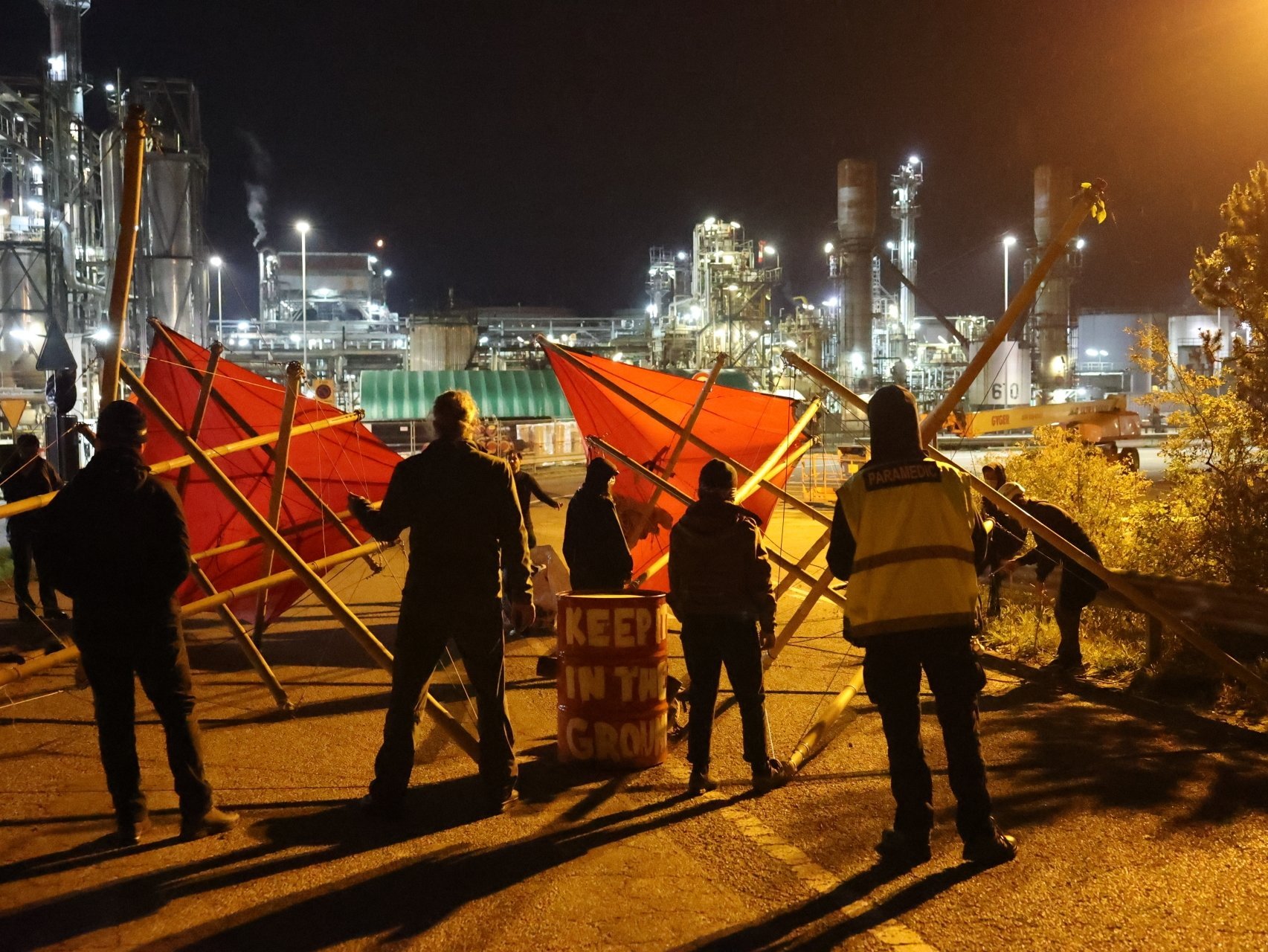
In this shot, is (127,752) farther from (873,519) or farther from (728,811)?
(873,519)

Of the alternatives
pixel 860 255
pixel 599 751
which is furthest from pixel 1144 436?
pixel 599 751

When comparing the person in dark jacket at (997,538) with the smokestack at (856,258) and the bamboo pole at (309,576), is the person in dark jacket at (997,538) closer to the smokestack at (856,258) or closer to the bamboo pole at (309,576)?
the bamboo pole at (309,576)

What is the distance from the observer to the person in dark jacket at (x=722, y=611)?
18.6 ft

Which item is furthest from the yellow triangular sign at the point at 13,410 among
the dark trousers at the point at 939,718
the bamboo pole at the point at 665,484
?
the dark trousers at the point at 939,718

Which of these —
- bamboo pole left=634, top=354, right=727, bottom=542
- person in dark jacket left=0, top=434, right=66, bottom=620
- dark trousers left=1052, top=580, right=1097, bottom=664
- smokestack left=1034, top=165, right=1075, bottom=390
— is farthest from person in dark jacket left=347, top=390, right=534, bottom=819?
smokestack left=1034, top=165, right=1075, bottom=390

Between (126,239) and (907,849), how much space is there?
5598mm

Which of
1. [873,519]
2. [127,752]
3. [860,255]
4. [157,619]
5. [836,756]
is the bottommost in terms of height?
[836,756]

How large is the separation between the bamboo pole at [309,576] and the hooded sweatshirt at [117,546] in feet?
3.79

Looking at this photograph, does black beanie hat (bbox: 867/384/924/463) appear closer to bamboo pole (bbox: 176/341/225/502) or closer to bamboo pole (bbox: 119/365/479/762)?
bamboo pole (bbox: 119/365/479/762)

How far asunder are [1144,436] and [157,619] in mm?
55278

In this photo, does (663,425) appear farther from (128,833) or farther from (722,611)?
(128,833)

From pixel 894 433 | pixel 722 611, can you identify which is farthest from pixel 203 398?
pixel 894 433

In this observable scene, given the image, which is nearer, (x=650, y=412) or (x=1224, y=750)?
(x=1224, y=750)

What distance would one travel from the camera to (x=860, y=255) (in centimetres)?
6091
